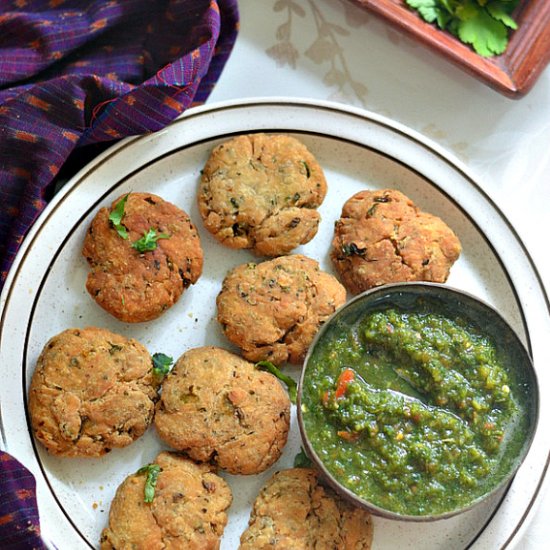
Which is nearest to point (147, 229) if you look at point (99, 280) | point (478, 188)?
point (99, 280)

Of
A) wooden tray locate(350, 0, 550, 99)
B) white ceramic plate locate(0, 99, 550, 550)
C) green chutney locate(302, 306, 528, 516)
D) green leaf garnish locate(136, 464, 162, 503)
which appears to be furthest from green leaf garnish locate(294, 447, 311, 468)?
wooden tray locate(350, 0, 550, 99)

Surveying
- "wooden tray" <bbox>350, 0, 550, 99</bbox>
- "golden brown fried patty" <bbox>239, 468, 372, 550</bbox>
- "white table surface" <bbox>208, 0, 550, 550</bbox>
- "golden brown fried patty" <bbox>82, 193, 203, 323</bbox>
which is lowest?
"golden brown fried patty" <bbox>239, 468, 372, 550</bbox>

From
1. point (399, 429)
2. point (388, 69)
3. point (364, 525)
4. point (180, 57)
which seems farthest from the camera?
point (388, 69)

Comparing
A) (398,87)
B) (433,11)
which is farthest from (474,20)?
(398,87)

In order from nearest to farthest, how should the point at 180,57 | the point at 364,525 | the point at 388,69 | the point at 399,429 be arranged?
the point at 399,429 → the point at 364,525 → the point at 180,57 → the point at 388,69

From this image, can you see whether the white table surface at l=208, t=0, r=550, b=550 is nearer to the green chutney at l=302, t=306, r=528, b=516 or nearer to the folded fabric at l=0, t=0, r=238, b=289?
the folded fabric at l=0, t=0, r=238, b=289

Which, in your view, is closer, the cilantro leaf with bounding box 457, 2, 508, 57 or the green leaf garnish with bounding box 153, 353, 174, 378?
the green leaf garnish with bounding box 153, 353, 174, 378

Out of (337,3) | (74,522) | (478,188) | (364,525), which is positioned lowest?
(74,522)

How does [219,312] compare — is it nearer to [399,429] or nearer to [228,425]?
[228,425]
